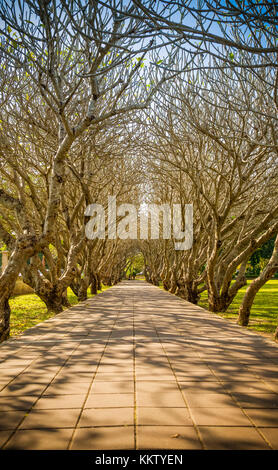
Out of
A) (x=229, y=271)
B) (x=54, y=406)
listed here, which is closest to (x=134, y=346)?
(x=54, y=406)

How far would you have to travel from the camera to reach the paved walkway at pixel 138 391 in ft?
8.16

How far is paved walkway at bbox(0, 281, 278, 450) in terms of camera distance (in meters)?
2.49

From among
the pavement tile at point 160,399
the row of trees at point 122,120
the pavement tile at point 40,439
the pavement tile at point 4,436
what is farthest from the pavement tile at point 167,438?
the row of trees at point 122,120

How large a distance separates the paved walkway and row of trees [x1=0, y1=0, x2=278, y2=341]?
2.41 m

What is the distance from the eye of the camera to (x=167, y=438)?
2.45 meters

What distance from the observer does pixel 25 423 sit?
2.71m

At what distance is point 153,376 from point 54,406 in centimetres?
123

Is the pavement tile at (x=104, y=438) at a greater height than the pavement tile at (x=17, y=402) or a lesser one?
greater

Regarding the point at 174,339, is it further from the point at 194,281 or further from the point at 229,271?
the point at 194,281

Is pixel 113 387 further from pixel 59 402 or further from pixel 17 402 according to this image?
pixel 17 402

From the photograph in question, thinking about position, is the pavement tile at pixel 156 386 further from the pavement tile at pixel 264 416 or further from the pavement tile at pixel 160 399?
the pavement tile at pixel 264 416

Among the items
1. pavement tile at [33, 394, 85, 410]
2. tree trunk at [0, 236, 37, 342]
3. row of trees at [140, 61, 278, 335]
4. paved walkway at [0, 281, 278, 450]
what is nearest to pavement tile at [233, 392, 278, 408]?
paved walkway at [0, 281, 278, 450]

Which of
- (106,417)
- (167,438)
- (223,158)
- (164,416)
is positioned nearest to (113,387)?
(106,417)

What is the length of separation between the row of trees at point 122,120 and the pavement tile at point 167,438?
325cm
